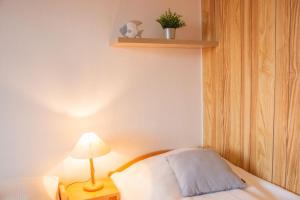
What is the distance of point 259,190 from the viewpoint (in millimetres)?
1743

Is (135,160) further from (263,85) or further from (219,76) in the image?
(263,85)

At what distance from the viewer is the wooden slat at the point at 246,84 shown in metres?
2.01

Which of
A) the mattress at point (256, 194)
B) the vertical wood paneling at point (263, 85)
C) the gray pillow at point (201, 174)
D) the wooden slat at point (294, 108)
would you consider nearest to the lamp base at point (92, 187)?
the gray pillow at point (201, 174)

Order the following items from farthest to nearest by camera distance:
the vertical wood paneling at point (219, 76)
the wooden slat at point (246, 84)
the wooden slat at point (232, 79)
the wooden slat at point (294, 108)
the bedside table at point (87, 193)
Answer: the vertical wood paneling at point (219, 76) → the wooden slat at point (232, 79) → the wooden slat at point (246, 84) → the bedside table at point (87, 193) → the wooden slat at point (294, 108)

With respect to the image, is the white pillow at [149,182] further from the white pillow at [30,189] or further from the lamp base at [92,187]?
the white pillow at [30,189]

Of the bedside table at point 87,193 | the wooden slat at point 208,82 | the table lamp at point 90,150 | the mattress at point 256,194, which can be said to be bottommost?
the bedside table at point 87,193

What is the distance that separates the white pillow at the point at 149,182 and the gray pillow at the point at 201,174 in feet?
0.19

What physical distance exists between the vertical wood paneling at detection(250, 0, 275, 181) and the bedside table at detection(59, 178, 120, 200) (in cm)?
113

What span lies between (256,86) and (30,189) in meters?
1.80

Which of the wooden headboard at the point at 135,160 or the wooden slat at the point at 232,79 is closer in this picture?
the wooden slat at the point at 232,79

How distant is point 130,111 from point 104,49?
59cm

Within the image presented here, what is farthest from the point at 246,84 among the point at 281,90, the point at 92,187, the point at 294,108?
the point at 92,187

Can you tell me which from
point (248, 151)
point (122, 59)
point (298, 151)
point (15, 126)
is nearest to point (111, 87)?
point (122, 59)

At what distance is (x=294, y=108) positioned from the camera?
1.69m
